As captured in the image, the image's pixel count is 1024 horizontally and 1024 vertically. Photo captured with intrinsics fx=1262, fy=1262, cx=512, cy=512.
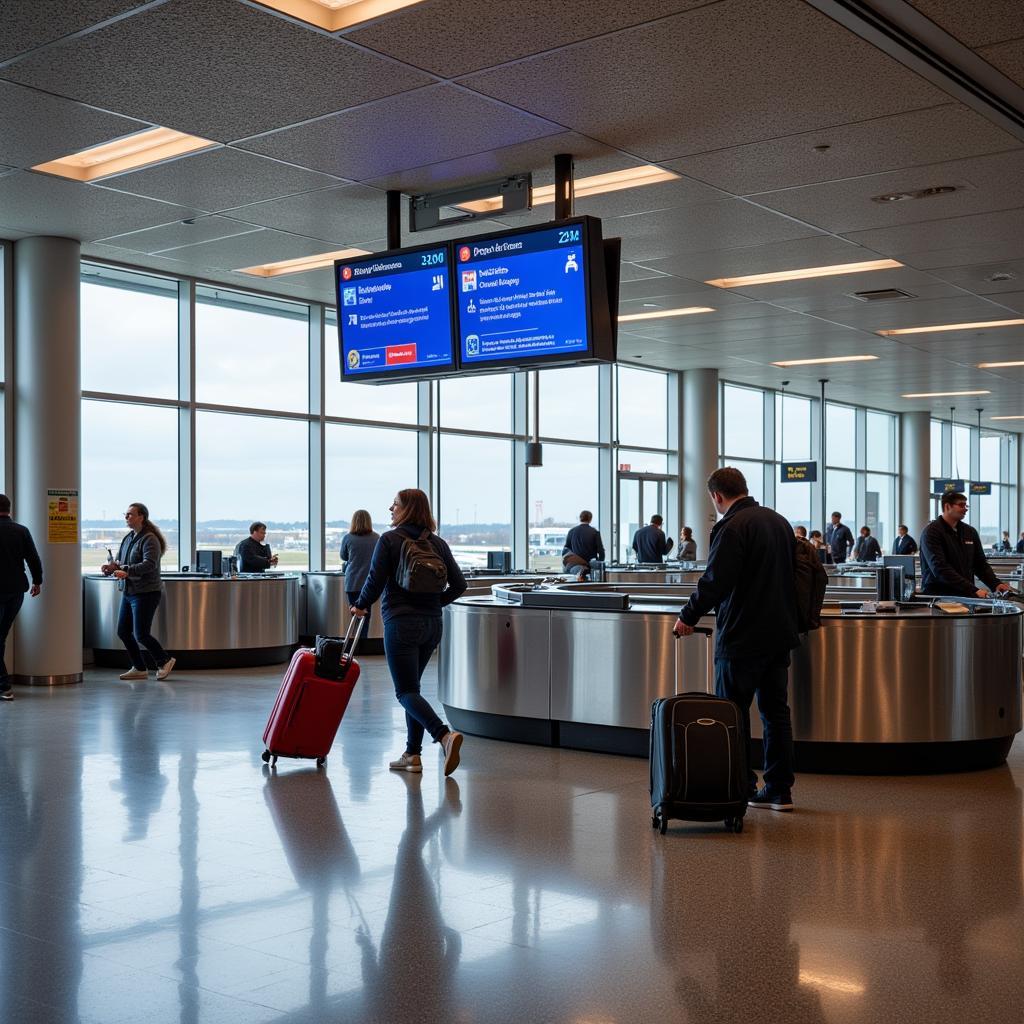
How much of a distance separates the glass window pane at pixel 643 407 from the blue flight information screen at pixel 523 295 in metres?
11.7

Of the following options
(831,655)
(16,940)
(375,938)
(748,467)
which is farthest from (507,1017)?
(748,467)

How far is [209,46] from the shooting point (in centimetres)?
616

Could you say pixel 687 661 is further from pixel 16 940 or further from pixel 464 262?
pixel 16 940

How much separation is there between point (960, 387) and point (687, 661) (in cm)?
1603

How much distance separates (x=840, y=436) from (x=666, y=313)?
11.8 m

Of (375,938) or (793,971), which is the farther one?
(375,938)

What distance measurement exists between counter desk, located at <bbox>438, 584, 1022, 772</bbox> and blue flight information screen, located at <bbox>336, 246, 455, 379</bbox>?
1.68 meters

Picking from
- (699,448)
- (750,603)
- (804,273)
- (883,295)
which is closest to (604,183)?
(804,273)

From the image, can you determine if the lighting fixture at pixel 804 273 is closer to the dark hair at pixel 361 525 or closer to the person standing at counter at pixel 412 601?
the dark hair at pixel 361 525

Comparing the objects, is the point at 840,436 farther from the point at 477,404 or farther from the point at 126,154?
the point at 126,154

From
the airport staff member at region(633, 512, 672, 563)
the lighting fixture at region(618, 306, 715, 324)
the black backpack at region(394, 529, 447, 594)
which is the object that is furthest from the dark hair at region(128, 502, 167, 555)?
the airport staff member at region(633, 512, 672, 563)

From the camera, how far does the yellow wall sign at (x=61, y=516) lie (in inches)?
428

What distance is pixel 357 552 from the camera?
12266 millimetres

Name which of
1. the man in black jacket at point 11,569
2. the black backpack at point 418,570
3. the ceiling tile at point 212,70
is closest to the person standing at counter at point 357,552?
the man in black jacket at point 11,569
